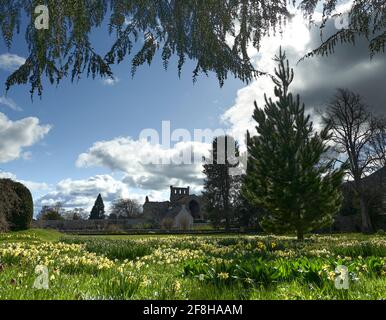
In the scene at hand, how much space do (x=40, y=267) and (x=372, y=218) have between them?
37.7 m

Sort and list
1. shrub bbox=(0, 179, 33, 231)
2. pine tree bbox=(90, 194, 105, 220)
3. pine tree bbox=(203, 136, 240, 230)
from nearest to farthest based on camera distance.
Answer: shrub bbox=(0, 179, 33, 231), pine tree bbox=(203, 136, 240, 230), pine tree bbox=(90, 194, 105, 220)

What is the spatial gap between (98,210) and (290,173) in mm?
A: 79563

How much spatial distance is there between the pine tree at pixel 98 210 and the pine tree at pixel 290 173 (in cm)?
7656

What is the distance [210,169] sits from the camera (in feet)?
171

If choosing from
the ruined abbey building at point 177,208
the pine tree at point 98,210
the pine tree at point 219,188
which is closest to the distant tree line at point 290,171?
the pine tree at point 219,188

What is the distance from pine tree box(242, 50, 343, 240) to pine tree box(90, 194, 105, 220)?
251ft

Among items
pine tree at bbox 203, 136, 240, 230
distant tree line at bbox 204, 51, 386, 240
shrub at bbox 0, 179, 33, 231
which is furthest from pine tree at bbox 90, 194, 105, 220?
distant tree line at bbox 204, 51, 386, 240

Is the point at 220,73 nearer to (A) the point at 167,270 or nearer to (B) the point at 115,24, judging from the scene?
(B) the point at 115,24

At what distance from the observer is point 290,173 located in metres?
18.2

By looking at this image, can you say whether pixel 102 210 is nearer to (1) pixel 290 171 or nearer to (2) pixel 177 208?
(2) pixel 177 208

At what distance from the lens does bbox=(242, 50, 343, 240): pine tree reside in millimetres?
18172

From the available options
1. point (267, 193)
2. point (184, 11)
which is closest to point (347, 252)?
point (184, 11)

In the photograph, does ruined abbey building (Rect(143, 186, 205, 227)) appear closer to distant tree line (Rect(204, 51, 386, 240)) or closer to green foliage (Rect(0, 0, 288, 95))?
distant tree line (Rect(204, 51, 386, 240))

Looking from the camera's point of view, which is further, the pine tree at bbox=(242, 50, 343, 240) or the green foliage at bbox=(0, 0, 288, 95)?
the pine tree at bbox=(242, 50, 343, 240)
